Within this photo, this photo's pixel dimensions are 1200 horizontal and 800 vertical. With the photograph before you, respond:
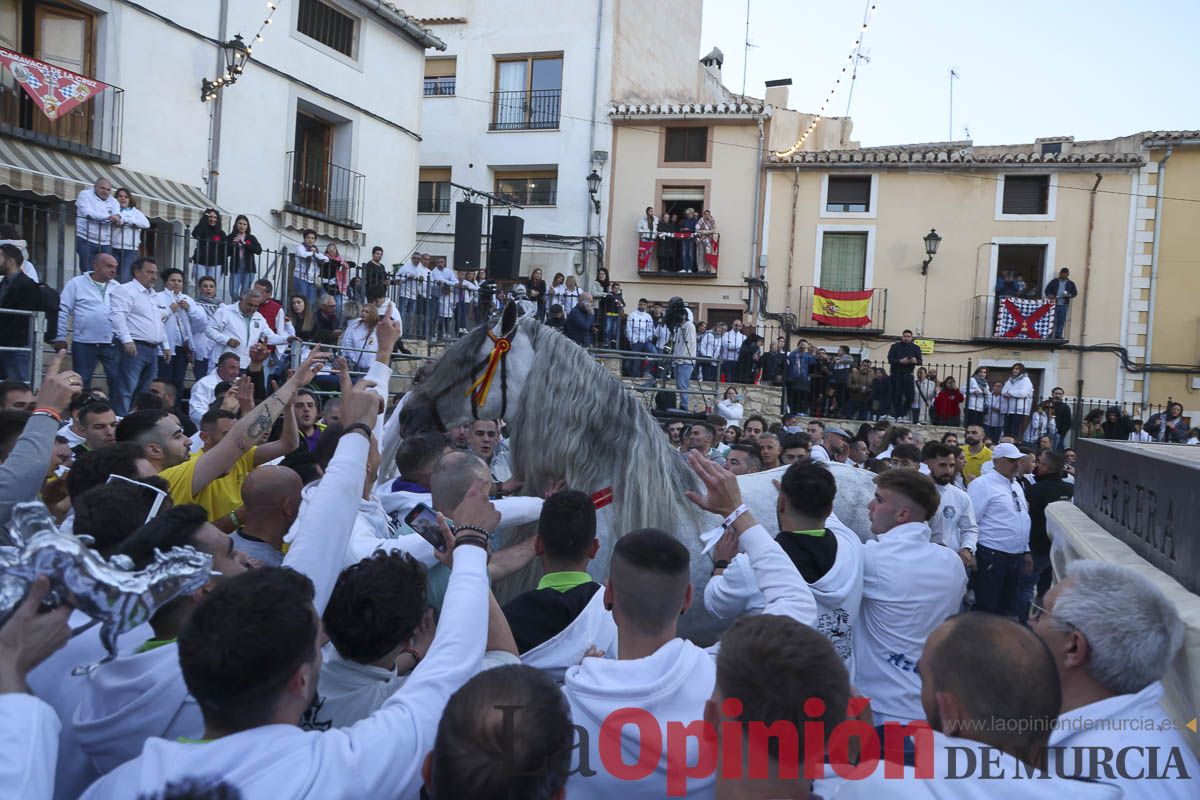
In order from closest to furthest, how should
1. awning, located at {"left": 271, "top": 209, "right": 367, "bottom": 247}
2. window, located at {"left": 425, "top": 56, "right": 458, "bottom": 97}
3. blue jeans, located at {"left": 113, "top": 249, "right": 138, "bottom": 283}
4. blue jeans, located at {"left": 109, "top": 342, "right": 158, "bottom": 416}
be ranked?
blue jeans, located at {"left": 109, "top": 342, "right": 158, "bottom": 416}, blue jeans, located at {"left": 113, "top": 249, "right": 138, "bottom": 283}, awning, located at {"left": 271, "top": 209, "right": 367, "bottom": 247}, window, located at {"left": 425, "top": 56, "right": 458, "bottom": 97}

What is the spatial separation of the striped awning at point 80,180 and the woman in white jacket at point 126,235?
1228 mm

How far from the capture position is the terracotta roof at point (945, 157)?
77.2 ft

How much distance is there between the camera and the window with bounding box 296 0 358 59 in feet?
58.1

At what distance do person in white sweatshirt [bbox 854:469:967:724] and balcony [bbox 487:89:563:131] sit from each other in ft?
75.9

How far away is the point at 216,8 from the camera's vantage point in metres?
15.6

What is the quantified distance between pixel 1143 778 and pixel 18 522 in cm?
239

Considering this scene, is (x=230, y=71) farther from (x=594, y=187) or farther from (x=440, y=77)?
(x=440, y=77)

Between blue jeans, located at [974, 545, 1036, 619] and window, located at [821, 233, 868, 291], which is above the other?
window, located at [821, 233, 868, 291]

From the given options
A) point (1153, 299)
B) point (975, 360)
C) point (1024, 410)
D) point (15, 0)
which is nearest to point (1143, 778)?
point (15, 0)

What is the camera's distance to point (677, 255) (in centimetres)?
2522

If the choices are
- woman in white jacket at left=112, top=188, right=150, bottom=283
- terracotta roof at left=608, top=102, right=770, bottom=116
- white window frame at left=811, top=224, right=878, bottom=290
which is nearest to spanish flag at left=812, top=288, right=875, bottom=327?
white window frame at left=811, top=224, right=878, bottom=290

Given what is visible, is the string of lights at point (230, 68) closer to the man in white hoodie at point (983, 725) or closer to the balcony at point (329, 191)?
the balcony at point (329, 191)

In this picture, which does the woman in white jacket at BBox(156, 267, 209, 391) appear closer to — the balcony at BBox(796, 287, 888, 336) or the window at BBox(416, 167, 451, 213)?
the window at BBox(416, 167, 451, 213)

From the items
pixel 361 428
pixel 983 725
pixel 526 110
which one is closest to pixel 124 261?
pixel 361 428
